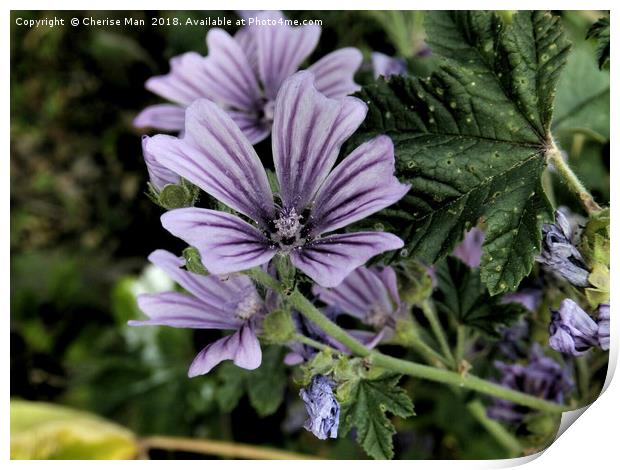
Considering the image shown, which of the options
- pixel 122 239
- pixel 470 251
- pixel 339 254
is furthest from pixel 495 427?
pixel 122 239

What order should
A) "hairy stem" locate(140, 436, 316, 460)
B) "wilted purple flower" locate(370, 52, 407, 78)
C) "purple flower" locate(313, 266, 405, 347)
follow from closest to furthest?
1. "purple flower" locate(313, 266, 405, 347)
2. "wilted purple flower" locate(370, 52, 407, 78)
3. "hairy stem" locate(140, 436, 316, 460)

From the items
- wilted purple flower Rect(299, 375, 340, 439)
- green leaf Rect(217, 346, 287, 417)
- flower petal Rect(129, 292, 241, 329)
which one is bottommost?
green leaf Rect(217, 346, 287, 417)

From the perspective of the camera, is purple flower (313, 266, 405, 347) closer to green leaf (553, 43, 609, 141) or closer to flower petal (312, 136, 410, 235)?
flower petal (312, 136, 410, 235)

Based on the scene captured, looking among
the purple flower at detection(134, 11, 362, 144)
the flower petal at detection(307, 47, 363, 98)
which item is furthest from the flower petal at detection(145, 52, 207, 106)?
the flower petal at detection(307, 47, 363, 98)

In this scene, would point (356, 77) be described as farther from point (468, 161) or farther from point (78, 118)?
point (78, 118)

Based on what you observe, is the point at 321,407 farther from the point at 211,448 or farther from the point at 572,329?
the point at 211,448

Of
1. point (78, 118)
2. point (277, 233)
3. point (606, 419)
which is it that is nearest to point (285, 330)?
point (277, 233)
